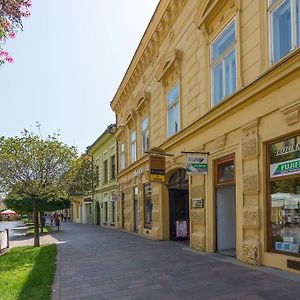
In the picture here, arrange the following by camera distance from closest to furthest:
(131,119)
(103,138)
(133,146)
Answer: (131,119) → (133,146) → (103,138)

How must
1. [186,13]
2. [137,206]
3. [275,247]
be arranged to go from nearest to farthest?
[275,247] → [186,13] → [137,206]

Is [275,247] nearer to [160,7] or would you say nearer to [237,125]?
[237,125]

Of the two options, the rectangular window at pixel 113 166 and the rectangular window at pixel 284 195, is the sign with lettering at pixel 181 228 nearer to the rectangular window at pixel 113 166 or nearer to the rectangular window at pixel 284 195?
the rectangular window at pixel 284 195

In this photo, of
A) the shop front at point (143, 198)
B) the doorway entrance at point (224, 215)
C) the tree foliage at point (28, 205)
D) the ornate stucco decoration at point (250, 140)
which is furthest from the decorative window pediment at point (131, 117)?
the ornate stucco decoration at point (250, 140)

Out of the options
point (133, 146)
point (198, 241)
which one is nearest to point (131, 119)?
point (133, 146)

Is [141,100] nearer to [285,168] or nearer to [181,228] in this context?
[181,228]

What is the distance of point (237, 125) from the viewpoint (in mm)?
10750

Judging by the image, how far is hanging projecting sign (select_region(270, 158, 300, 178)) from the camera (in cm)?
857

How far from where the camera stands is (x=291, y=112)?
8.47 meters

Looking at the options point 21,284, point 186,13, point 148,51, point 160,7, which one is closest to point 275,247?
point 21,284

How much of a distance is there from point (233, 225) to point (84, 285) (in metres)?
5.87

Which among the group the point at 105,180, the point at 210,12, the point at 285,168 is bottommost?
the point at 105,180

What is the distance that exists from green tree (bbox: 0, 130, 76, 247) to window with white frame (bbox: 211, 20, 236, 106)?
7.68m

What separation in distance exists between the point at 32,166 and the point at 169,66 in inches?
274
